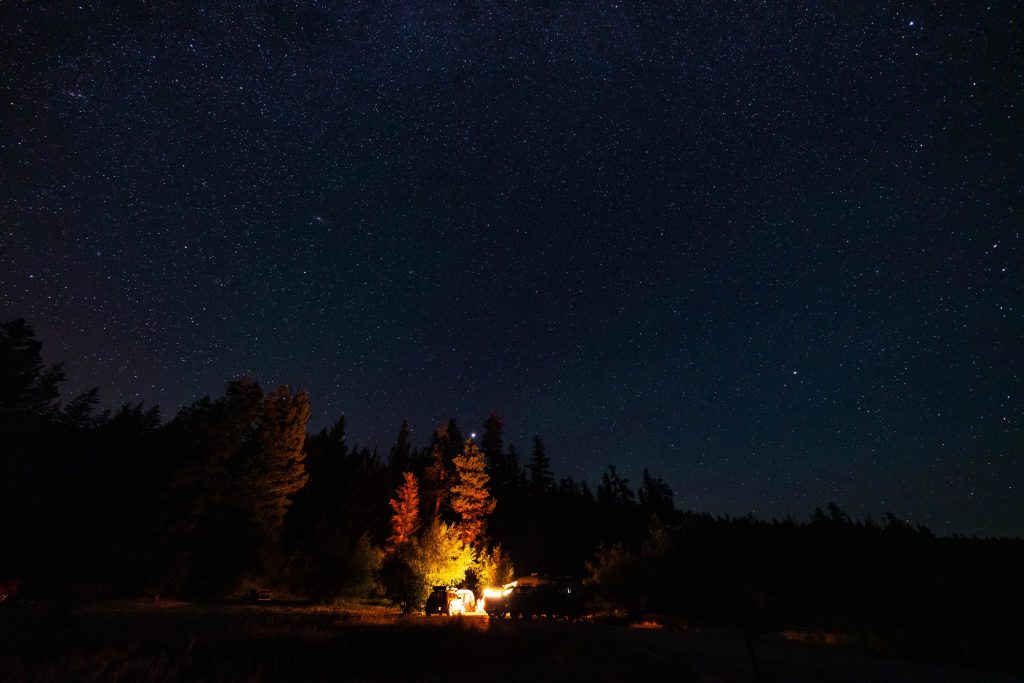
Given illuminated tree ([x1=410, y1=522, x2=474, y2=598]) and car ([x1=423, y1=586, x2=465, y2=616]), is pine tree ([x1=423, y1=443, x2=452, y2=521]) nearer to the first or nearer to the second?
illuminated tree ([x1=410, y1=522, x2=474, y2=598])

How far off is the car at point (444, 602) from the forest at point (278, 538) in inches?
142

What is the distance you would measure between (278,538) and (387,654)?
3219cm

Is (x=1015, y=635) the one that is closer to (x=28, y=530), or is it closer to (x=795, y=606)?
(x=795, y=606)

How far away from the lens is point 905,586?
2058 inches

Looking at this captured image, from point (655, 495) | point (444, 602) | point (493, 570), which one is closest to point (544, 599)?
point (444, 602)

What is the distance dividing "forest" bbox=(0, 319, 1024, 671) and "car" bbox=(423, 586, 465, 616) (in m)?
3.62

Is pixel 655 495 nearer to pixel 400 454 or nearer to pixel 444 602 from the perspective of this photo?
pixel 400 454

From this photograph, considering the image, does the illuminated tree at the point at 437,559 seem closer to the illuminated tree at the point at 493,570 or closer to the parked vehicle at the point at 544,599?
the illuminated tree at the point at 493,570

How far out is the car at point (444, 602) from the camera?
91.6 feet

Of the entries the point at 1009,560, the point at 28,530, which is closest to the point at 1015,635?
the point at 1009,560

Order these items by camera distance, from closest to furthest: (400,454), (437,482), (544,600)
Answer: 1. (544,600)
2. (437,482)
3. (400,454)

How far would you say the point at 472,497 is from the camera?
4303 centimetres

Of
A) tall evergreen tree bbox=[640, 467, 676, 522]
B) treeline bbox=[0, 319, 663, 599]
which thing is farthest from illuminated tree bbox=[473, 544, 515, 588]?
tall evergreen tree bbox=[640, 467, 676, 522]

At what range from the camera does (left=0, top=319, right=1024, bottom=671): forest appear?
29.1 m
